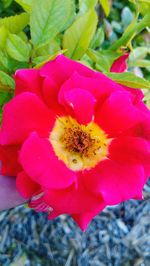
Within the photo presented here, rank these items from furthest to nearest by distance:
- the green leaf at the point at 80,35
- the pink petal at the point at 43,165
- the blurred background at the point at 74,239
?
the blurred background at the point at 74,239 < the green leaf at the point at 80,35 < the pink petal at the point at 43,165

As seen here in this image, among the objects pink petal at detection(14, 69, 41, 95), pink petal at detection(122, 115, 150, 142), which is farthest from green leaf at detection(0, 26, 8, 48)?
pink petal at detection(122, 115, 150, 142)

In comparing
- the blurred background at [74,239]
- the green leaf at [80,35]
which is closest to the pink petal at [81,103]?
the green leaf at [80,35]

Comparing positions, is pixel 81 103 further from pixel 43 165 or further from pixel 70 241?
pixel 70 241

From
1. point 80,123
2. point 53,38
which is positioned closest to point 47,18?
point 53,38

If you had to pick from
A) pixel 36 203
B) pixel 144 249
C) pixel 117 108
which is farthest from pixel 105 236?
pixel 117 108

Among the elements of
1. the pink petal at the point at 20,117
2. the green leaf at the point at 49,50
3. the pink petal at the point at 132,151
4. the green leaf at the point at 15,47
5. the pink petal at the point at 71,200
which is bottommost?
the pink petal at the point at 71,200

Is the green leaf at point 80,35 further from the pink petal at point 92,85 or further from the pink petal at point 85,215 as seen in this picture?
the pink petal at point 85,215

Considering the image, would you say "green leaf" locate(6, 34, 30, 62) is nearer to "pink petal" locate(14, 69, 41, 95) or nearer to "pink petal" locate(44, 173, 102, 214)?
"pink petal" locate(14, 69, 41, 95)
